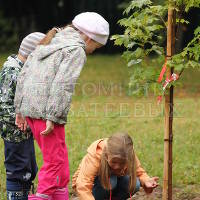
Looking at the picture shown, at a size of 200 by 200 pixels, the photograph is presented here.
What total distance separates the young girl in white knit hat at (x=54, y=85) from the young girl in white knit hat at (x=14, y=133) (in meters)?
0.22

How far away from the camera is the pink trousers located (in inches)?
155

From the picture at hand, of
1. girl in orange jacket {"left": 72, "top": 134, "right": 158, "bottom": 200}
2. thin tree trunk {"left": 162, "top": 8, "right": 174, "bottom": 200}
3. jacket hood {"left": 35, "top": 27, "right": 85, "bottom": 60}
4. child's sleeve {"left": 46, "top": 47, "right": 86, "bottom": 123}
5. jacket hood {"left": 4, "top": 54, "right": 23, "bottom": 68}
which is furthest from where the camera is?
jacket hood {"left": 4, "top": 54, "right": 23, "bottom": 68}

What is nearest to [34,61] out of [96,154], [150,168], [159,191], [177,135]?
[96,154]

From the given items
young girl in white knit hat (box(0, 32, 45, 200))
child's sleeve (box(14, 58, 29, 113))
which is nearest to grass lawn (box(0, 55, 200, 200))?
young girl in white knit hat (box(0, 32, 45, 200))

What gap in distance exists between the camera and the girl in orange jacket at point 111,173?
399cm

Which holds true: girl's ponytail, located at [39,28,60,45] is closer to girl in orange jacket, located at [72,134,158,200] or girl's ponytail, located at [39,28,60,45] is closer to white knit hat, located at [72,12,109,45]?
white knit hat, located at [72,12,109,45]

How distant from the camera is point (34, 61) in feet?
13.0

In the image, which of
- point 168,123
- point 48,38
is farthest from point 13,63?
point 168,123

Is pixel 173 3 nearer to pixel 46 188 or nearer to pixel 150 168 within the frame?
pixel 46 188

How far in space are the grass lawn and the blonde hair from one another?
133 centimetres

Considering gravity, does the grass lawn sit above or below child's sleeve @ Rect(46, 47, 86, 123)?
below

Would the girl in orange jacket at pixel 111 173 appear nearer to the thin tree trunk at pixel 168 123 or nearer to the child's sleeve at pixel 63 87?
the thin tree trunk at pixel 168 123

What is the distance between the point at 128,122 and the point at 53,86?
4.83 metres

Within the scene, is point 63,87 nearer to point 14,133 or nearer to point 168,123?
point 14,133
